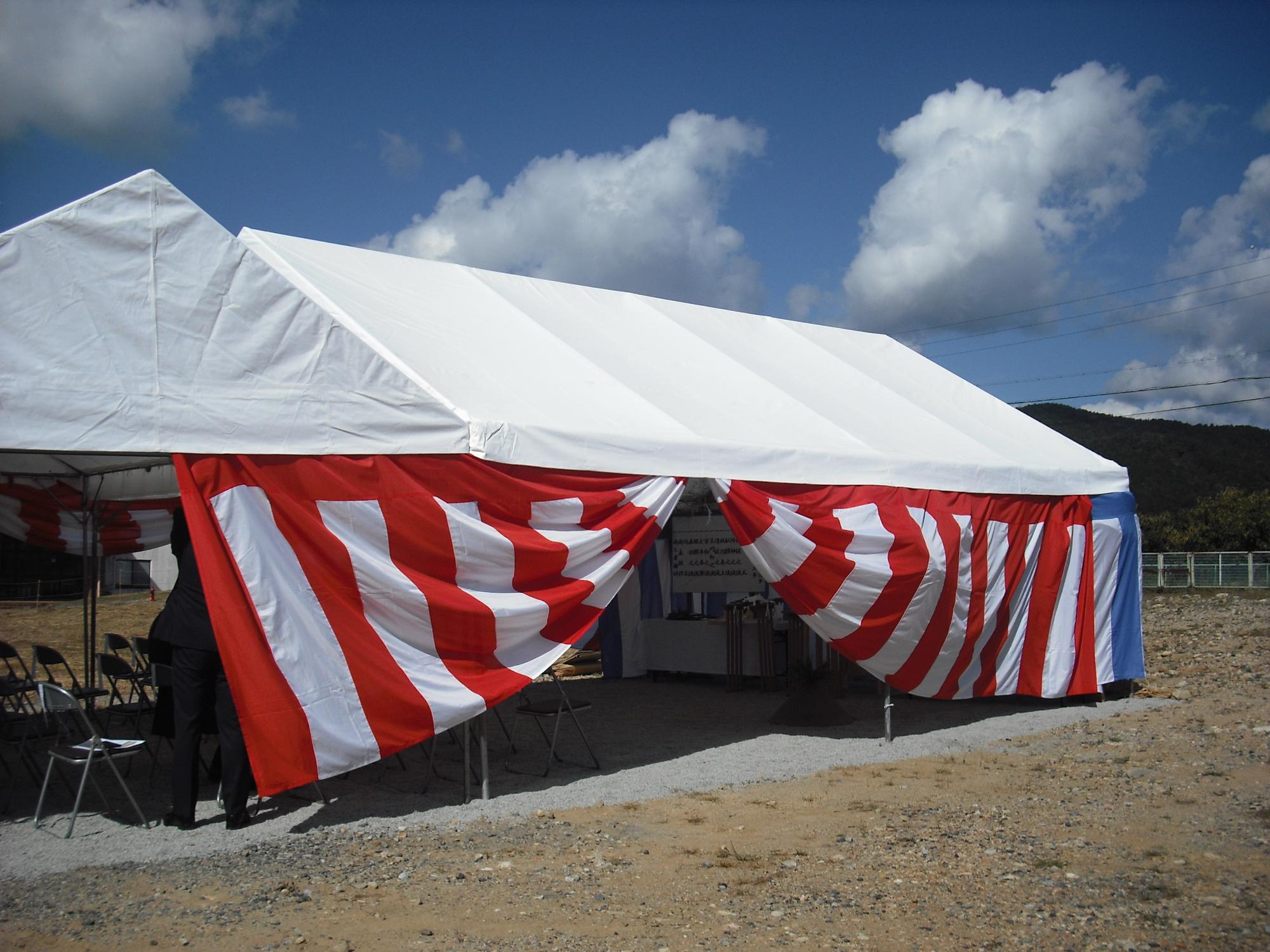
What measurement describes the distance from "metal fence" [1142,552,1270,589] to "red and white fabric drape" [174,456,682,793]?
27.3 meters

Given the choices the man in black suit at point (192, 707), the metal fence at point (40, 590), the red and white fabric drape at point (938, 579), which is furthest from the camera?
the metal fence at point (40, 590)

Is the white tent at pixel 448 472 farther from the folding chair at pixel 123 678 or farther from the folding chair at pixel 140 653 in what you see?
the folding chair at pixel 123 678

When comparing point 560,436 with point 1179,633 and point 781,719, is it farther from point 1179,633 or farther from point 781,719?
point 1179,633

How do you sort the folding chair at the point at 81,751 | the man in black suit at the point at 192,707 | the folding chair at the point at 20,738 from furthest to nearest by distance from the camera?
the folding chair at the point at 20,738, the man in black suit at the point at 192,707, the folding chair at the point at 81,751

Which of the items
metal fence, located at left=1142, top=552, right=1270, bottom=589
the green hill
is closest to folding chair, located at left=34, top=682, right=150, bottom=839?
metal fence, located at left=1142, top=552, right=1270, bottom=589

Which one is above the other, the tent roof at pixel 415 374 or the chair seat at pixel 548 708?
the tent roof at pixel 415 374

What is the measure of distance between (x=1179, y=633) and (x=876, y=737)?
414 inches

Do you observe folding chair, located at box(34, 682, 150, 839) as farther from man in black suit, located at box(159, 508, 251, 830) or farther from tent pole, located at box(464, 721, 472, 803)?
tent pole, located at box(464, 721, 472, 803)

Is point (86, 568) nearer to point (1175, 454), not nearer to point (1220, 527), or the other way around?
point (1220, 527)

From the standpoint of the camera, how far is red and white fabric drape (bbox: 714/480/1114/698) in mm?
6441

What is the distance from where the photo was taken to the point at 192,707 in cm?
476

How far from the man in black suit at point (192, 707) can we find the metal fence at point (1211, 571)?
2873 centimetres

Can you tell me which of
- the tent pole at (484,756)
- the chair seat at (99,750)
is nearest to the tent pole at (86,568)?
the chair seat at (99,750)

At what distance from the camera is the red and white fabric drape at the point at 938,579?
21.1ft
